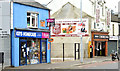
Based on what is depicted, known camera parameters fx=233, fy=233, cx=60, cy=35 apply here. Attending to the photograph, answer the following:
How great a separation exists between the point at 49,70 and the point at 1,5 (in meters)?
7.43

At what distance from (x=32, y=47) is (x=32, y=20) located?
2.70m

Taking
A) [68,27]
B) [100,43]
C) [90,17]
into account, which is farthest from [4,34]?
[100,43]

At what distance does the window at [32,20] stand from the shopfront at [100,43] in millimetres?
14168

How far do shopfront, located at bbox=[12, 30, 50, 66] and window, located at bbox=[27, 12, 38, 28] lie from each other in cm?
77

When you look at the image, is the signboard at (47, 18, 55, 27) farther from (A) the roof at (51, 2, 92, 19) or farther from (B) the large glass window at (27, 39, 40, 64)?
(A) the roof at (51, 2, 92, 19)

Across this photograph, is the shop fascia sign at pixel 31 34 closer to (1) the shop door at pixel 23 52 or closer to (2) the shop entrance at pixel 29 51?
(2) the shop entrance at pixel 29 51

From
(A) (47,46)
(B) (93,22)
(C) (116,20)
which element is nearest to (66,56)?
(B) (93,22)

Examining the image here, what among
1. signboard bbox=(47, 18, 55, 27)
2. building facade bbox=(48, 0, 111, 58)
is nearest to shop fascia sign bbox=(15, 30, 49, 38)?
signboard bbox=(47, 18, 55, 27)

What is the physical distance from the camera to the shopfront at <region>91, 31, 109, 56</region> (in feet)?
119

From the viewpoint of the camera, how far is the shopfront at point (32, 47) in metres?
21.5

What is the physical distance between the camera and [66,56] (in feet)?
115

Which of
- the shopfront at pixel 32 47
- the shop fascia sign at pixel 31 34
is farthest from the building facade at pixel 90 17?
the shop fascia sign at pixel 31 34

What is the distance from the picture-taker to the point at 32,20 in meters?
23.3

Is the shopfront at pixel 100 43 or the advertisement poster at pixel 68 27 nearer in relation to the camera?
the advertisement poster at pixel 68 27
